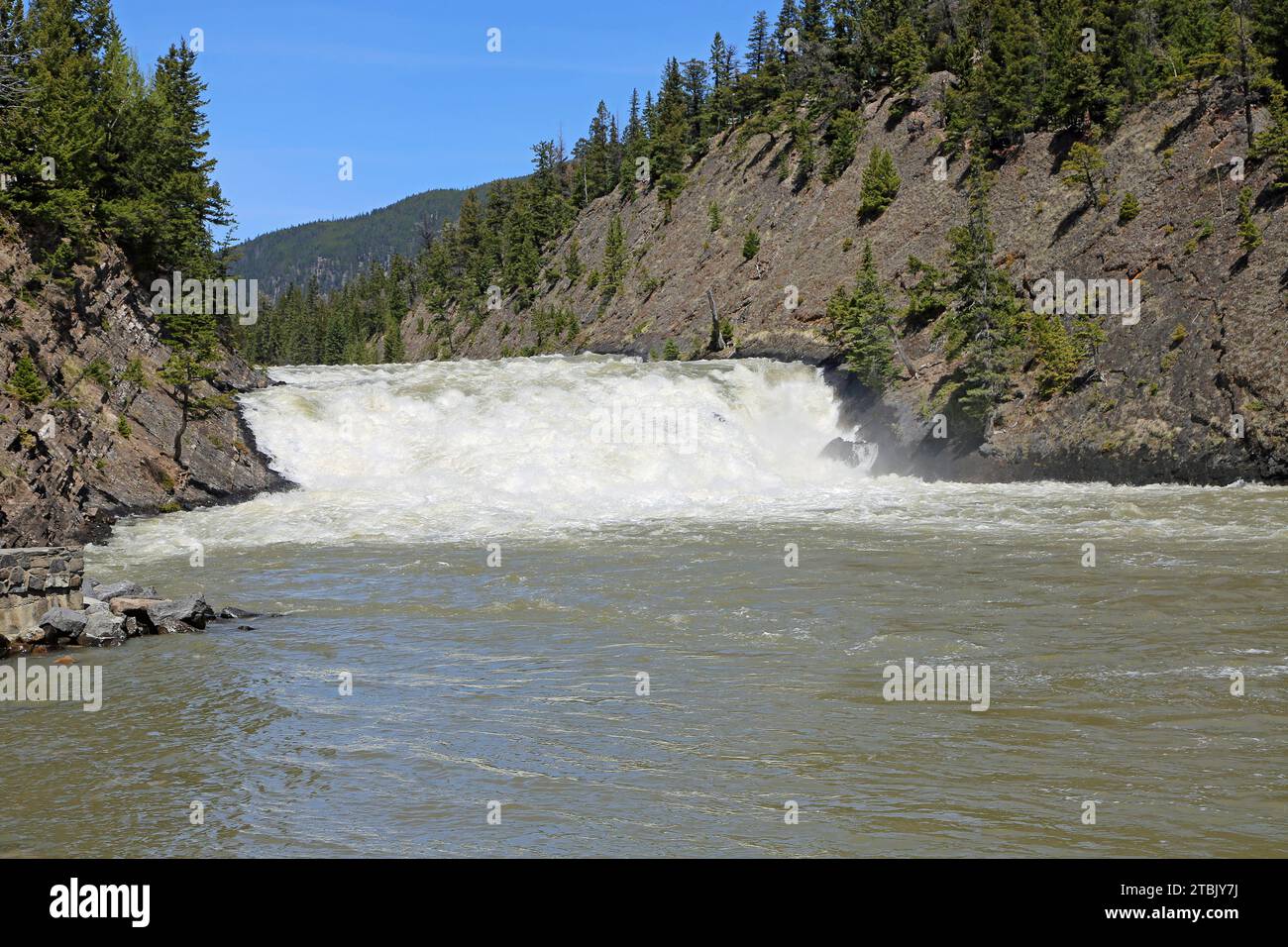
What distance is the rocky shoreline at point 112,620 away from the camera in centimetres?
1489

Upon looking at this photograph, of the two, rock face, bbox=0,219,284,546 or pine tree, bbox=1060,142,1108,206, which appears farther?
pine tree, bbox=1060,142,1108,206

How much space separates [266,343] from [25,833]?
13967 cm

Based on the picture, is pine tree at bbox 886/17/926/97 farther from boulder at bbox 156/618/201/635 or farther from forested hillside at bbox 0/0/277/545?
boulder at bbox 156/618/201/635

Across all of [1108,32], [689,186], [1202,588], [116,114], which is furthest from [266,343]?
[1202,588]

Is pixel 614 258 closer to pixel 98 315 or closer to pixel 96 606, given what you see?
pixel 98 315

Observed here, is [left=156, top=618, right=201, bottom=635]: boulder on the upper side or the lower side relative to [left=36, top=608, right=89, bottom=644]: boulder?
lower

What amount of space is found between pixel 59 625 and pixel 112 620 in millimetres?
679

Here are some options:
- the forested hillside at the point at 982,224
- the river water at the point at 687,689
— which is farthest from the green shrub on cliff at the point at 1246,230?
the river water at the point at 687,689

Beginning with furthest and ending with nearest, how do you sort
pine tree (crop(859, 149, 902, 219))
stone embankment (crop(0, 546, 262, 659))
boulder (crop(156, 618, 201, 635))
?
pine tree (crop(859, 149, 902, 219)) → boulder (crop(156, 618, 201, 635)) → stone embankment (crop(0, 546, 262, 659))

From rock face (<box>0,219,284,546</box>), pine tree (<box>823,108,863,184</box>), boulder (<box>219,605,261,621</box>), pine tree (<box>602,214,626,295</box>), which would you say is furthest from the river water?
pine tree (<box>602,214,626,295</box>)

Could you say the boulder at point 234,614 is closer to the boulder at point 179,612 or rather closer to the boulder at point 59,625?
the boulder at point 179,612

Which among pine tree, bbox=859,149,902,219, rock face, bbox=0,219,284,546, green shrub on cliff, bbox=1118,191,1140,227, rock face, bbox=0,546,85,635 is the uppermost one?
pine tree, bbox=859,149,902,219

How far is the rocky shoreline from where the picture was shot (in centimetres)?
1489

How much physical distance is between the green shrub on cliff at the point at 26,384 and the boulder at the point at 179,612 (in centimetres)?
1545
